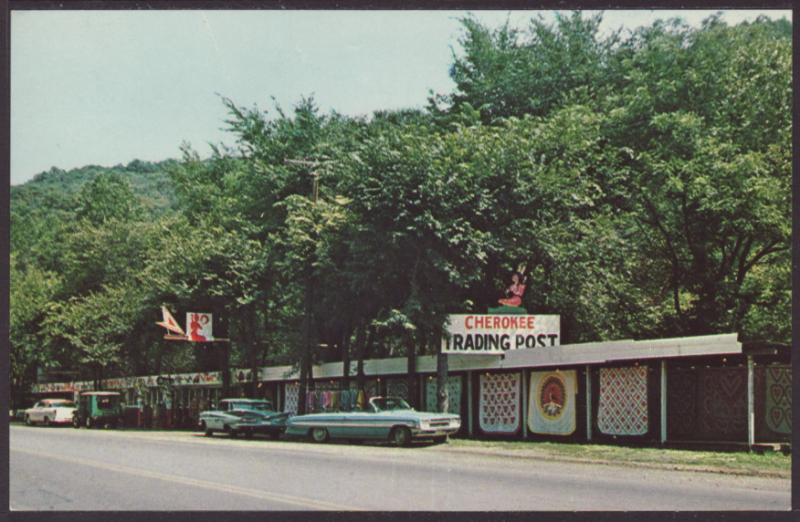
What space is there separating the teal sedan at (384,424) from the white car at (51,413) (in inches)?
1002

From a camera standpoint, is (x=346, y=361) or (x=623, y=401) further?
(x=346, y=361)

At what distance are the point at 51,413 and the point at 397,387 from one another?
24.1 meters

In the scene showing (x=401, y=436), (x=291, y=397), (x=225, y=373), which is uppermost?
(x=225, y=373)

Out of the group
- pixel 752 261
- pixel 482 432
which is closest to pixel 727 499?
pixel 482 432

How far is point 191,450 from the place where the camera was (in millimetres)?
23516

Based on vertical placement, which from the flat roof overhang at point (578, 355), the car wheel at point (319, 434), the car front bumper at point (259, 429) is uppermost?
the flat roof overhang at point (578, 355)

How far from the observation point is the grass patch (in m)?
17.6

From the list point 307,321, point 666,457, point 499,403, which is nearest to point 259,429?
point 307,321

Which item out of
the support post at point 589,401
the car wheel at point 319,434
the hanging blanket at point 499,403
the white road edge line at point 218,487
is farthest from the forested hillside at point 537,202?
the white road edge line at point 218,487

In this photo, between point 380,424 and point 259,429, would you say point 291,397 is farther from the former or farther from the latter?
point 380,424

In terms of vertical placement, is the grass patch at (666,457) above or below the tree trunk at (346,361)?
below

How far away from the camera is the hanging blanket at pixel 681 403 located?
917 inches

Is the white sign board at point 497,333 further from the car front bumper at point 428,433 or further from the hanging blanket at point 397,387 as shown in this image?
the hanging blanket at point 397,387

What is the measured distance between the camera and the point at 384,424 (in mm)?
25734
